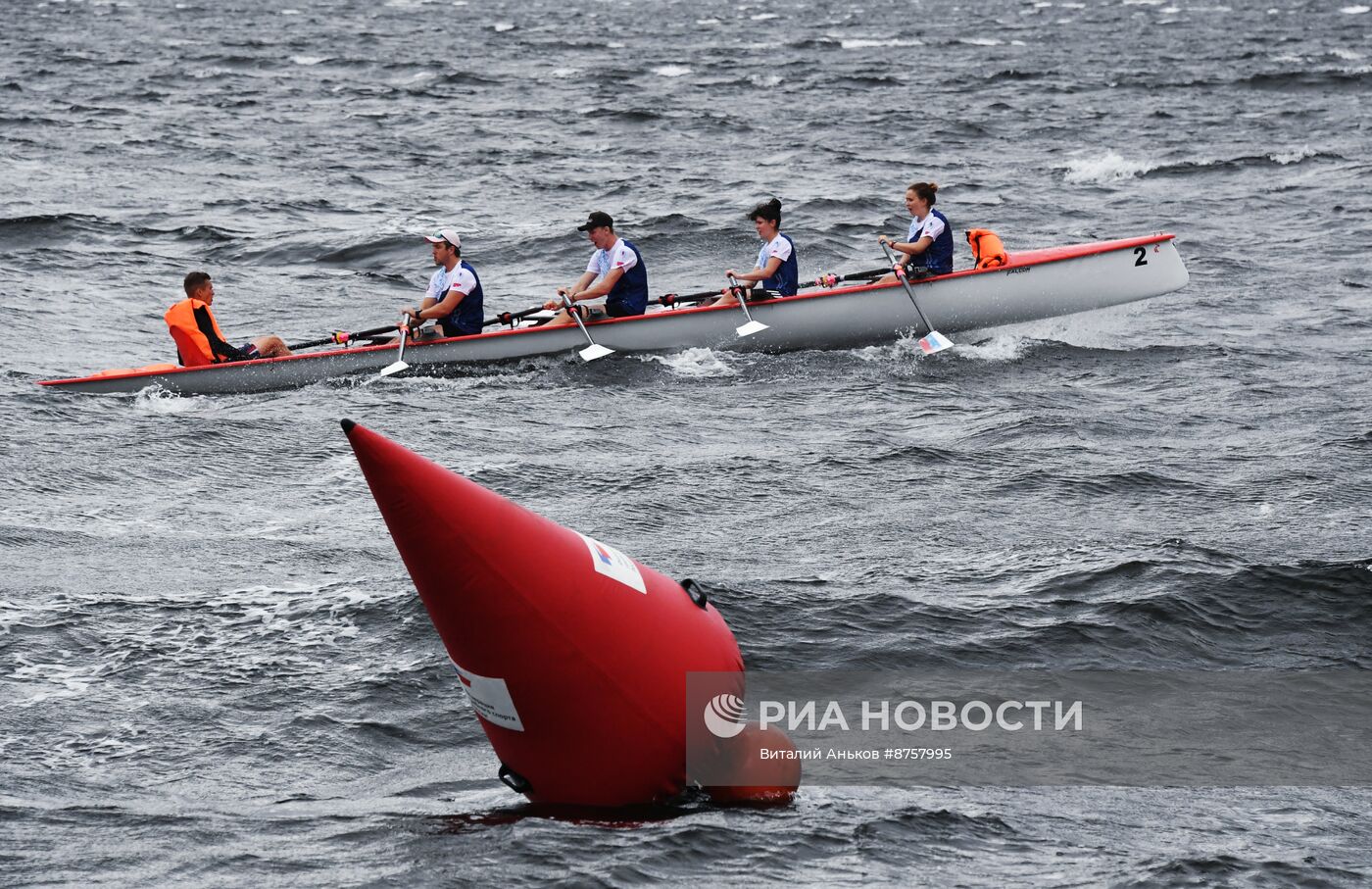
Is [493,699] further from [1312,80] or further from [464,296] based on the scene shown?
[1312,80]

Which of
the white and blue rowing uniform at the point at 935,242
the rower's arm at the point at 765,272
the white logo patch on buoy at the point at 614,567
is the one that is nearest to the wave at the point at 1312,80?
the white and blue rowing uniform at the point at 935,242

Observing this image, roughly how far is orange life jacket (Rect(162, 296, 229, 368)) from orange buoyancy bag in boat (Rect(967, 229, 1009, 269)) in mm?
7586

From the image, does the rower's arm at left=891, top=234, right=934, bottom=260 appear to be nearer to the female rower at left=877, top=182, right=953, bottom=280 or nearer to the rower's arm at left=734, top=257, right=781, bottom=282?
the female rower at left=877, top=182, right=953, bottom=280

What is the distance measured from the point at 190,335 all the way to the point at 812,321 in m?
6.05

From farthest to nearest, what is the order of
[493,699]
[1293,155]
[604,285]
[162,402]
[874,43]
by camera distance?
1. [874,43]
2. [1293,155]
3. [604,285]
4. [162,402]
5. [493,699]

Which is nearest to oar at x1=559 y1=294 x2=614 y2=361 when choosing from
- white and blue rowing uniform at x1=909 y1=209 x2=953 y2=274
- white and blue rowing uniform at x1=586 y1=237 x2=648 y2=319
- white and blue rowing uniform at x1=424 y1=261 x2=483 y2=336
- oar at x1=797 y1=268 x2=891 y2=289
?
white and blue rowing uniform at x1=586 y1=237 x2=648 y2=319

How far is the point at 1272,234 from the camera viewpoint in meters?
22.0

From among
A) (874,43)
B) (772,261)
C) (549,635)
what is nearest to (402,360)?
(772,261)

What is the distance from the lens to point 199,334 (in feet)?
49.1

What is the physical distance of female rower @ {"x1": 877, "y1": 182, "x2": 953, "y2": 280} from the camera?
1585cm

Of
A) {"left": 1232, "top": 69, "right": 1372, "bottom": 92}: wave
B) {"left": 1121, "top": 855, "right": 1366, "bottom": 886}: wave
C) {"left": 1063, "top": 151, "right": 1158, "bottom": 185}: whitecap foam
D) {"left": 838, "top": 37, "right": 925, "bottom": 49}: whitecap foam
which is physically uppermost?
{"left": 838, "top": 37, "right": 925, "bottom": 49}: whitecap foam

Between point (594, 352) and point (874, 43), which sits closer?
point (594, 352)

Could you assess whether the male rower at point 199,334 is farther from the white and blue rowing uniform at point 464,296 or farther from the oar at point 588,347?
the oar at point 588,347

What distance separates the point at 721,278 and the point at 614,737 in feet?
49.1
